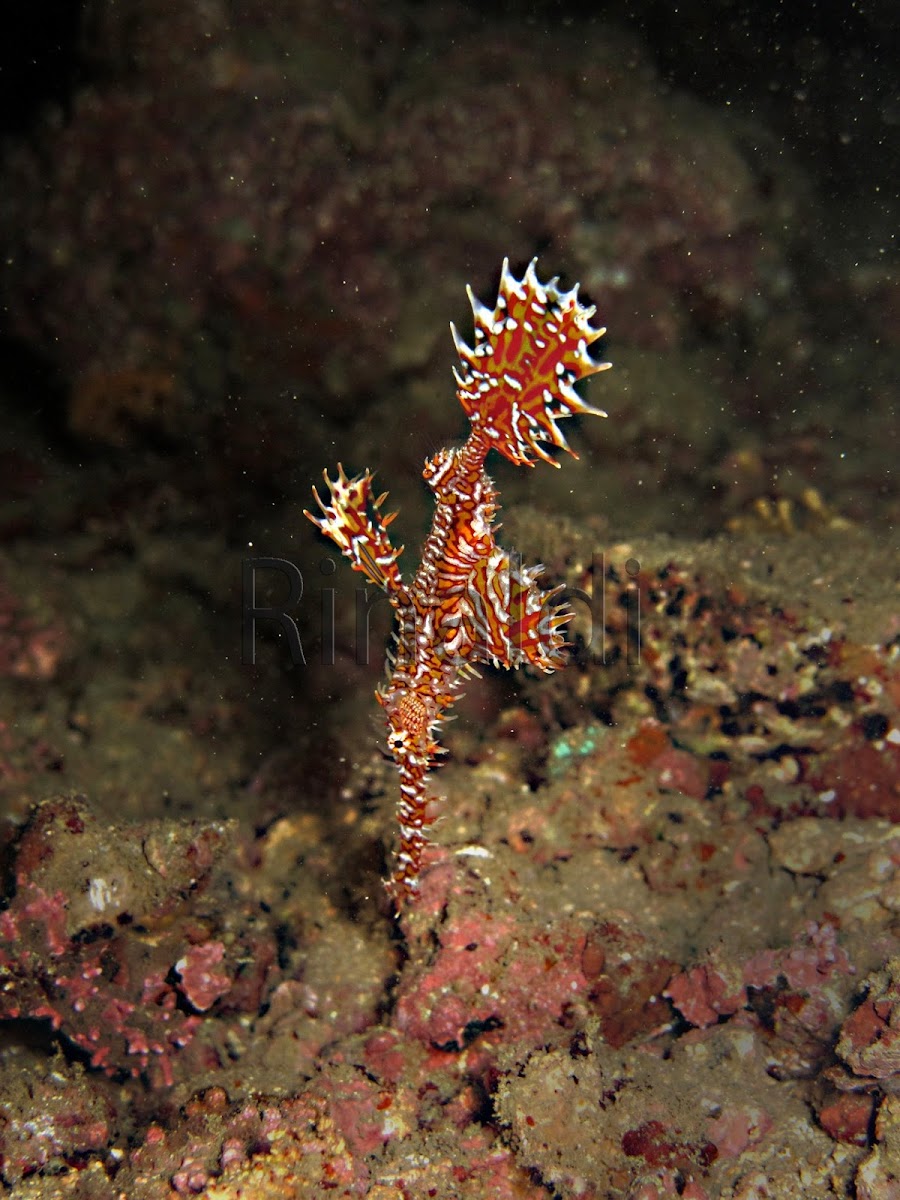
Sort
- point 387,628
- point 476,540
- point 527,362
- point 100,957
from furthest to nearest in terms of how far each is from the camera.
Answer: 1. point 387,628
2. point 100,957
3. point 476,540
4. point 527,362

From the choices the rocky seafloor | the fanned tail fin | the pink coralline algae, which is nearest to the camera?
the fanned tail fin

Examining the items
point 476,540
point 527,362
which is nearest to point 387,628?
point 476,540

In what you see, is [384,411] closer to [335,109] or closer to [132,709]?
[335,109]

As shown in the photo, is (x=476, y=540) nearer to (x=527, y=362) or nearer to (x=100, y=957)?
(x=527, y=362)

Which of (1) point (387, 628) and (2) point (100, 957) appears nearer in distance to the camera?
(2) point (100, 957)

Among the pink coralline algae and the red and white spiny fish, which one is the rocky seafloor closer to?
the pink coralline algae

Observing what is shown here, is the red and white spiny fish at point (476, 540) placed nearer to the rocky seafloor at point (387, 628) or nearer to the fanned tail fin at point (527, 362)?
the fanned tail fin at point (527, 362)

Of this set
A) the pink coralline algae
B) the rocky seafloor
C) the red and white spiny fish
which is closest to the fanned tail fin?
the red and white spiny fish

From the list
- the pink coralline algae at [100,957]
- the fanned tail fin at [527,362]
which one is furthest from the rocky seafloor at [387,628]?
the fanned tail fin at [527,362]
